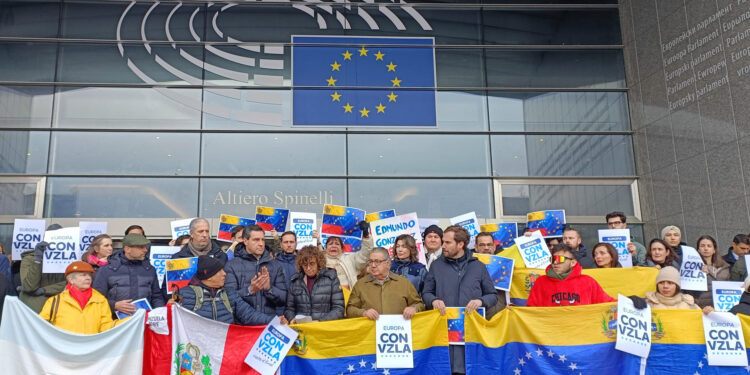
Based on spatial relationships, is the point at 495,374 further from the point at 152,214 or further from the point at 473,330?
the point at 152,214

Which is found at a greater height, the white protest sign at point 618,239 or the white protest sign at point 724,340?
the white protest sign at point 618,239

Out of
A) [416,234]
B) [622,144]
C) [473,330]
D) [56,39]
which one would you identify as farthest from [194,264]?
[622,144]

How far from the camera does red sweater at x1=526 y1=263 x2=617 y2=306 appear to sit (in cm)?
811

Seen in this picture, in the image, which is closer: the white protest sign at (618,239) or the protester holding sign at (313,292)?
the protester holding sign at (313,292)

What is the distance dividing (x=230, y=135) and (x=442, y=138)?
4.81m

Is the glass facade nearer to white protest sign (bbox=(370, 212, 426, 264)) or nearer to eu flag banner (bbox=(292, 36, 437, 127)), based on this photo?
eu flag banner (bbox=(292, 36, 437, 127))

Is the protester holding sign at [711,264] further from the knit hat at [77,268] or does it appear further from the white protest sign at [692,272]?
the knit hat at [77,268]

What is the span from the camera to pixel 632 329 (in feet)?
25.2

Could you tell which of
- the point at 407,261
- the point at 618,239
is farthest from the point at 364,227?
the point at 618,239

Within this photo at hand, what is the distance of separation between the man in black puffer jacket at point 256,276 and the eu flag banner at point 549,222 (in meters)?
5.54

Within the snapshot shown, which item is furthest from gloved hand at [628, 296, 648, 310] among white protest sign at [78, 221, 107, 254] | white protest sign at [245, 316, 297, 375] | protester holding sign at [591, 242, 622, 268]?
white protest sign at [78, 221, 107, 254]

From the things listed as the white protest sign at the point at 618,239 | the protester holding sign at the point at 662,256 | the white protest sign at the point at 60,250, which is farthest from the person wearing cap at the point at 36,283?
the protester holding sign at the point at 662,256

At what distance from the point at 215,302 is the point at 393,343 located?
1893mm

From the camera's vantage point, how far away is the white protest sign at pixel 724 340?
25.1 feet
